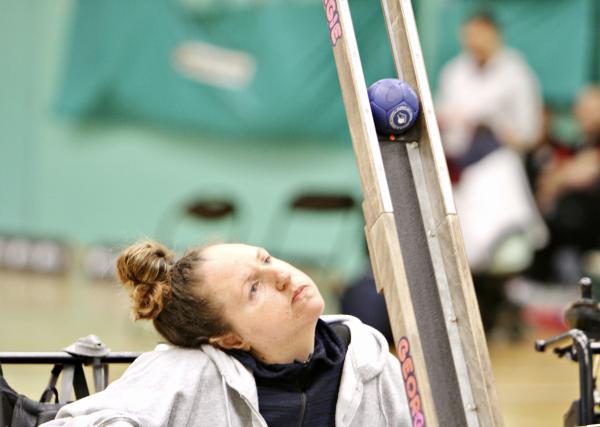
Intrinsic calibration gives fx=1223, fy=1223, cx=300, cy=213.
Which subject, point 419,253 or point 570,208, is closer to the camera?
point 419,253

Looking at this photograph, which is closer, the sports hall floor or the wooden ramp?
the wooden ramp

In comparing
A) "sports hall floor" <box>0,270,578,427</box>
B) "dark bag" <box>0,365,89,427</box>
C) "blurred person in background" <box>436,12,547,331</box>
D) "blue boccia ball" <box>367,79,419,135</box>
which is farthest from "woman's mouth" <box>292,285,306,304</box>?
"blurred person in background" <box>436,12,547,331</box>

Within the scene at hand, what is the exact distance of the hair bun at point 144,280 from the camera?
8.55ft

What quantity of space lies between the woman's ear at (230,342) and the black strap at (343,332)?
0.81 ft

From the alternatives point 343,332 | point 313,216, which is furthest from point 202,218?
point 343,332

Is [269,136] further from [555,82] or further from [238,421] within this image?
[238,421]

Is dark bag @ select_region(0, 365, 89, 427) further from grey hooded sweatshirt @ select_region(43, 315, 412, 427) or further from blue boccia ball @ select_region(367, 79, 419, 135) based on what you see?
blue boccia ball @ select_region(367, 79, 419, 135)

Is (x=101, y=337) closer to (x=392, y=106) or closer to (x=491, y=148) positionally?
(x=491, y=148)

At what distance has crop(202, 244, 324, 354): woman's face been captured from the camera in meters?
2.57

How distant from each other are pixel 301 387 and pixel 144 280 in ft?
1.35

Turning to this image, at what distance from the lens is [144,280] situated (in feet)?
8.58

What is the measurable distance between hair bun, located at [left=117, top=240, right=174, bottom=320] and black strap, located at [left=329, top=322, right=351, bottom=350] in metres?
0.41

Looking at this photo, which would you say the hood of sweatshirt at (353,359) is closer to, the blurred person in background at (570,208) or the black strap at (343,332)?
the black strap at (343,332)

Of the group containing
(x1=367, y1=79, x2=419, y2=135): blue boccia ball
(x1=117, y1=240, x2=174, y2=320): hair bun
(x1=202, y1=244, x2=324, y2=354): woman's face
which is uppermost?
(x1=367, y1=79, x2=419, y2=135): blue boccia ball
